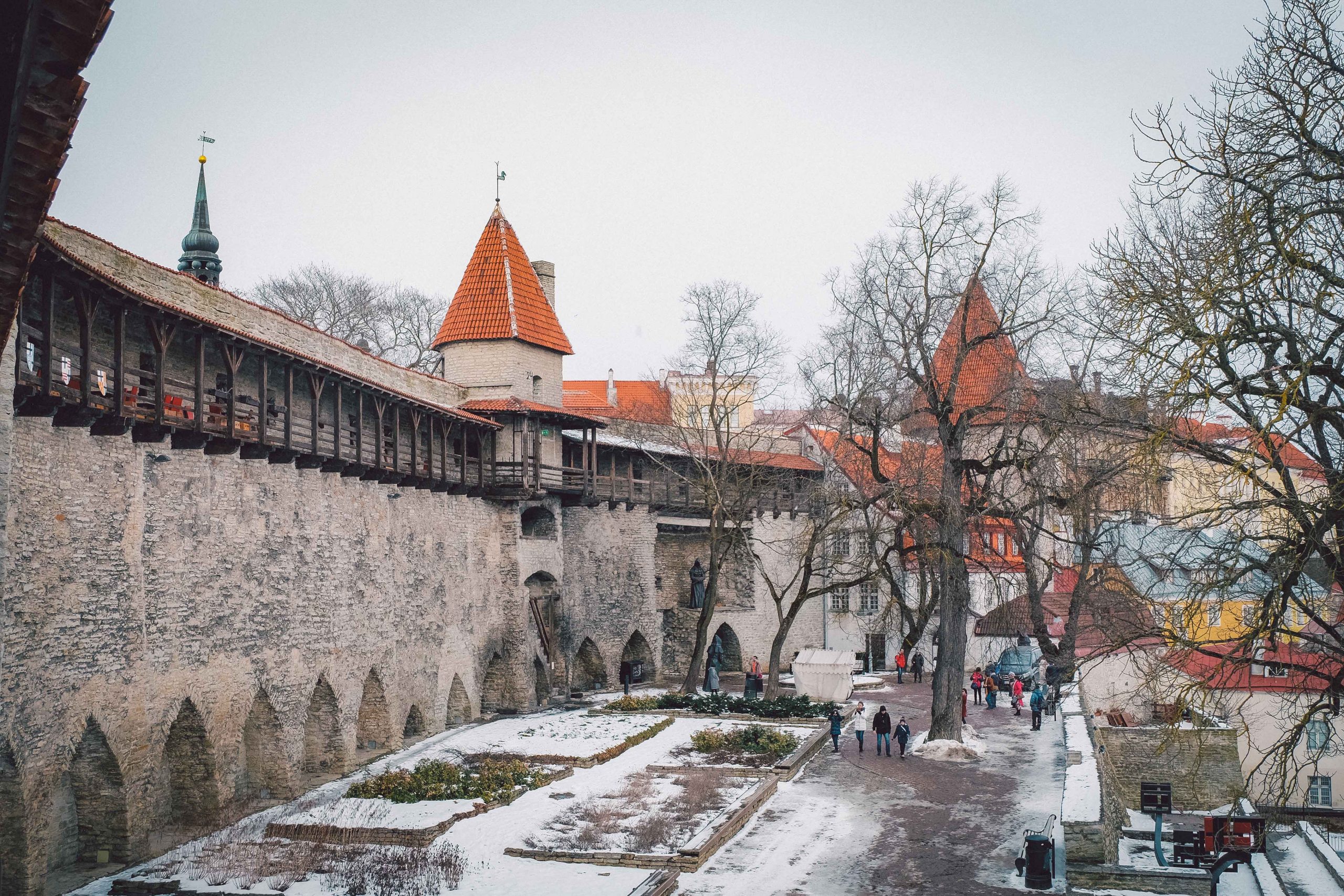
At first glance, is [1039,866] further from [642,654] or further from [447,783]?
[642,654]

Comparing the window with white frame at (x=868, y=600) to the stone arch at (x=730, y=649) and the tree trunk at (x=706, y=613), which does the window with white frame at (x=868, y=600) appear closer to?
the stone arch at (x=730, y=649)

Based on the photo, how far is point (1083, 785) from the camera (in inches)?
722

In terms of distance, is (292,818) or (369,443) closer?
(292,818)

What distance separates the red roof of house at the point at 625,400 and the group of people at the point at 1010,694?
1383 cm

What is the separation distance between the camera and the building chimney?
38.2 meters

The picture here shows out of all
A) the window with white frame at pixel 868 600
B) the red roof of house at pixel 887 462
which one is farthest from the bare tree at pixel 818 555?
the red roof of house at pixel 887 462

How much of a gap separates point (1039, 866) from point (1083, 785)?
304 centimetres

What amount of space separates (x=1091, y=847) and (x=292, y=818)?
1222 cm

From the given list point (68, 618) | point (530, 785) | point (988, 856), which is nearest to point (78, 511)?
point (68, 618)

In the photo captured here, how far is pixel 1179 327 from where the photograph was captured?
990 centimetres

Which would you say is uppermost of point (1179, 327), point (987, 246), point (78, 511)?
point (987, 246)

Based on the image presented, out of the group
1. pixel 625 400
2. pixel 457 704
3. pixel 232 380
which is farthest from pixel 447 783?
pixel 625 400

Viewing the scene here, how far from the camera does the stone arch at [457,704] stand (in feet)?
96.7

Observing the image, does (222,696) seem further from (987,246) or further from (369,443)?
(987,246)
